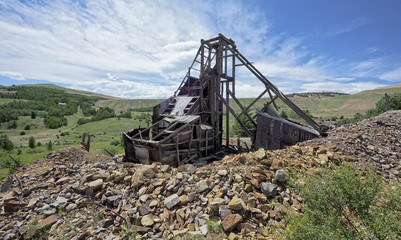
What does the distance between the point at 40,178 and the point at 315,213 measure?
967cm

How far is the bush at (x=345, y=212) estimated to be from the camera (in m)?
3.03

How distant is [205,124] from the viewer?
42.8 ft

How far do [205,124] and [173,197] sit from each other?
832 centimetres

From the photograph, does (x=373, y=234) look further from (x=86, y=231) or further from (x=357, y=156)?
(x=86, y=231)

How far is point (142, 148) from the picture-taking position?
948 cm

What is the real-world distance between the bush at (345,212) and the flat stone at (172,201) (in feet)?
9.74

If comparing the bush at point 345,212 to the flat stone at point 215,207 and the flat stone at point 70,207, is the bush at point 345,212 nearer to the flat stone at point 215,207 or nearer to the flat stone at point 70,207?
the flat stone at point 215,207

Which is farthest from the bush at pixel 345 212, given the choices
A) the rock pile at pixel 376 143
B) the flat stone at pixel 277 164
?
the rock pile at pixel 376 143

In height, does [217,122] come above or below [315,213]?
above

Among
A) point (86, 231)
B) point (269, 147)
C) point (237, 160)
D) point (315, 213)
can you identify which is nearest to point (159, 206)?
point (86, 231)

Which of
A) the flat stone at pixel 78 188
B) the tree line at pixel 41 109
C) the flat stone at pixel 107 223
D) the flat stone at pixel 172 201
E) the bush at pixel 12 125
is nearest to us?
the flat stone at pixel 107 223

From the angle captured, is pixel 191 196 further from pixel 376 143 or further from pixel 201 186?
pixel 376 143

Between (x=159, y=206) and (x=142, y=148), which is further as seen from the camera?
(x=142, y=148)

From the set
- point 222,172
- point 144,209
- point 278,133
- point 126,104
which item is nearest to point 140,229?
point 144,209
